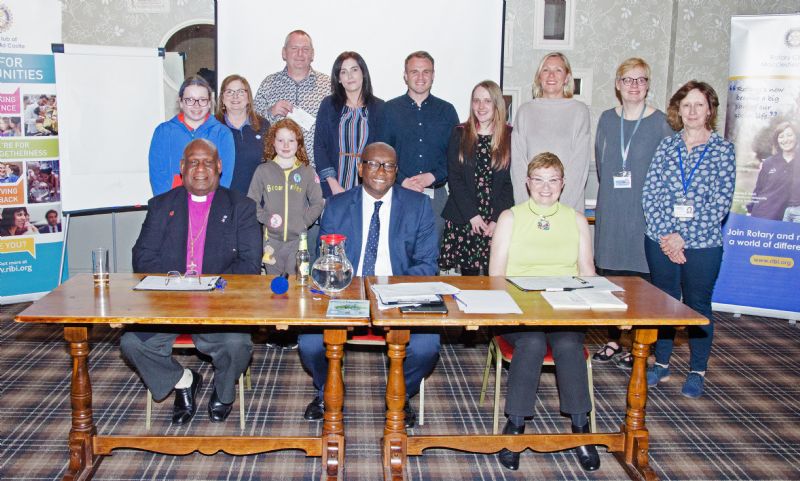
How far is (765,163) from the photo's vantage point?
5191 millimetres

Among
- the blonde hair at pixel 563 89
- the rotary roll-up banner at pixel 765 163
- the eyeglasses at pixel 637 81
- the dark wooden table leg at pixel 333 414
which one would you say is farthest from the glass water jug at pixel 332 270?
the rotary roll-up banner at pixel 765 163

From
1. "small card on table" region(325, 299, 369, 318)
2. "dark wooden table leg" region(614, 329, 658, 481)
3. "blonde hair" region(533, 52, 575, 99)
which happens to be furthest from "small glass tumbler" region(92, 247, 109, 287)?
"blonde hair" region(533, 52, 575, 99)

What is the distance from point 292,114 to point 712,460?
3138 millimetres

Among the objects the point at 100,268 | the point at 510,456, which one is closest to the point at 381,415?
the point at 510,456

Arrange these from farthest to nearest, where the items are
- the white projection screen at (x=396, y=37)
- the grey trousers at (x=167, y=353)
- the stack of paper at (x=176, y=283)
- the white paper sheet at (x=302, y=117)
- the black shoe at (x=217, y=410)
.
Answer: the white projection screen at (x=396, y=37), the white paper sheet at (x=302, y=117), the black shoe at (x=217, y=410), the grey trousers at (x=167, y=353), the stack of paper at (x=176, y=283)

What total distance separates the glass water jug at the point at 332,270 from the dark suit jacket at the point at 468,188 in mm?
1369

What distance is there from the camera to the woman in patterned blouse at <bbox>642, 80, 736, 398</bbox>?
374cm

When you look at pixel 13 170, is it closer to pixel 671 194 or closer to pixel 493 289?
pixel 493 289

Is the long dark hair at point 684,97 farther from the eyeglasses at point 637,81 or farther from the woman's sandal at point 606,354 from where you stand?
the woman's sandal at point 606,354

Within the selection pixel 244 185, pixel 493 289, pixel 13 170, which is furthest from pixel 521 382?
pixel 13 170

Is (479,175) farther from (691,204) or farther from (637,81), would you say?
(691,204)

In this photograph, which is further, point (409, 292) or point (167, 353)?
point (167, 353)

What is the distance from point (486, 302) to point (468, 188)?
1519 mm

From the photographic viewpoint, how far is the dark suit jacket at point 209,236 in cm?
346
